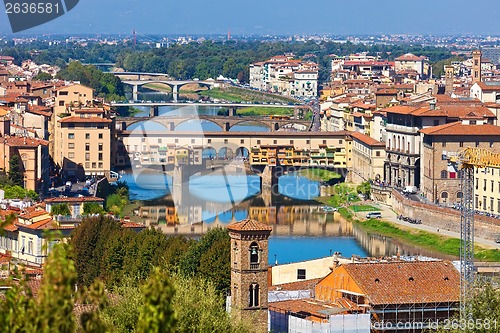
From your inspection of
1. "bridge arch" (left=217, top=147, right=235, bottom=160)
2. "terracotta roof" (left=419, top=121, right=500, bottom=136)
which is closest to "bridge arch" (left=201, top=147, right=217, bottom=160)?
"bridge arch" (left=217, top=147, right=235, bottom=160)

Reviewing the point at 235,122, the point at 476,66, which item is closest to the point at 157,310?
the point at 235,122

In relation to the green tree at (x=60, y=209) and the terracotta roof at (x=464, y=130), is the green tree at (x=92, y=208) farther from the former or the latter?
the terracotta roof at (x=464, y=130)

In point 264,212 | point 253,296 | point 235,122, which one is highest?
point 253,296

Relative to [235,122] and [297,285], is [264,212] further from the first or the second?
[235,122]

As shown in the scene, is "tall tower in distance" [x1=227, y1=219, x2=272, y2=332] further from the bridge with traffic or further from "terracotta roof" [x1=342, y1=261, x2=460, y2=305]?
the bridge with traffic

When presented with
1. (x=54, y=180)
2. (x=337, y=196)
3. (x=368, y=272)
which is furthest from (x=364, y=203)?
(x=368, y=272)
